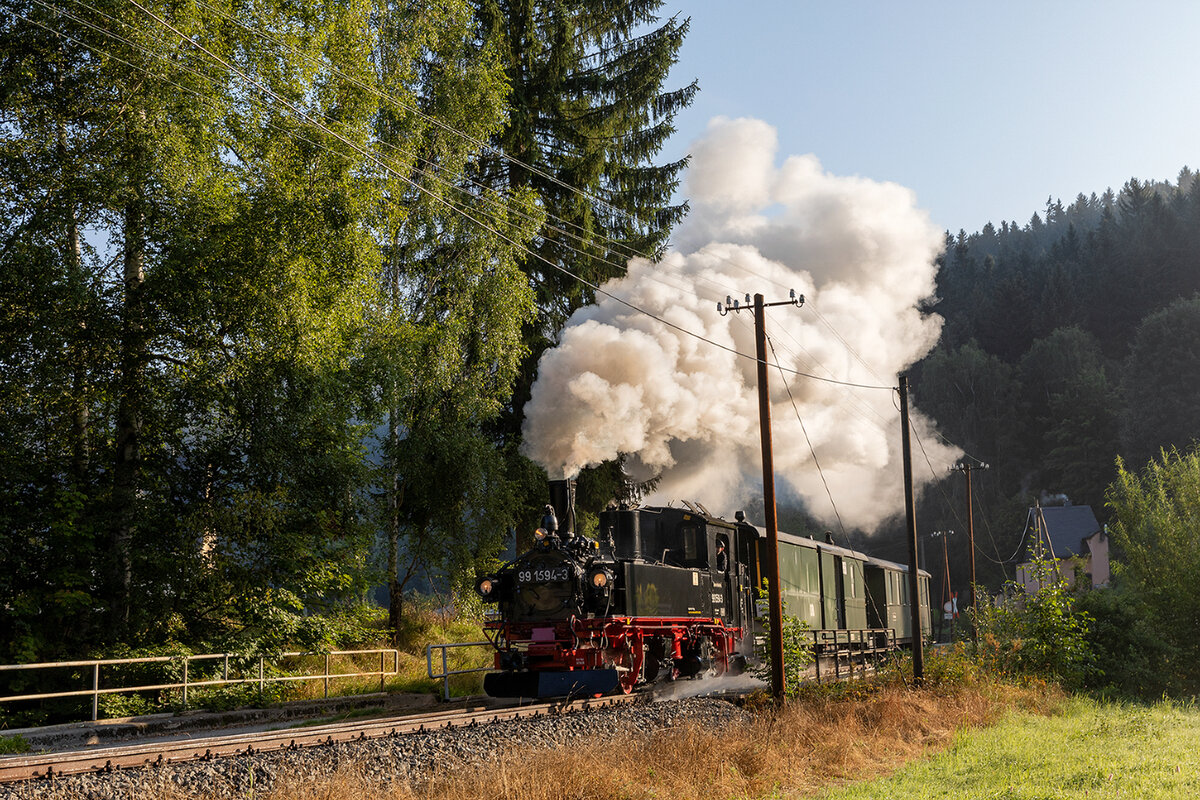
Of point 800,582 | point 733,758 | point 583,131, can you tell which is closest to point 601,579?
point 733,758

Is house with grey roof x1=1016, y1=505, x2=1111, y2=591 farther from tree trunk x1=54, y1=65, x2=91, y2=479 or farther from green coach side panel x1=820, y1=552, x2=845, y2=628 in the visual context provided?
tree trunk x1=54, y1=65, x2=91, y2=479

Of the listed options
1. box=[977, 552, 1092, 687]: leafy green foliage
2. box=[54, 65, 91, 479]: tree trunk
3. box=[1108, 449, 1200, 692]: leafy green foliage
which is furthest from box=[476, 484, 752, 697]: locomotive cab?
box=[1108, 449, 1200, 692]: leafy green foliage

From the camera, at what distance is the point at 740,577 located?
18.0 meters

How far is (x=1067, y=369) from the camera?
78438 millimetres

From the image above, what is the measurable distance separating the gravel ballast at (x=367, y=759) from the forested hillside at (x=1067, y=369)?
180 ft

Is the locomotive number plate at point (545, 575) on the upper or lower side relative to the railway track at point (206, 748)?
upper

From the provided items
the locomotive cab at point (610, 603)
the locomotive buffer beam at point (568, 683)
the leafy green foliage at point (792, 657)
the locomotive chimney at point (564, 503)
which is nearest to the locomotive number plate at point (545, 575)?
the locomotive cab at point (610, 603)

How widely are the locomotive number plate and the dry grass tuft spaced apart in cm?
292

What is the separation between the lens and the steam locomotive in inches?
550

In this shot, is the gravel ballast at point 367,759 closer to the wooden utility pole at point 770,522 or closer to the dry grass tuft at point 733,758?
the dry grass tuft at point 733,758

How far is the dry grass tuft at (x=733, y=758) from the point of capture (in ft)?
27.4

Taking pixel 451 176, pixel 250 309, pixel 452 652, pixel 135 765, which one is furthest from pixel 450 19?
pixel 135 765

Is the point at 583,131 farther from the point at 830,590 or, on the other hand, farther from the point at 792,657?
the point at 792,657

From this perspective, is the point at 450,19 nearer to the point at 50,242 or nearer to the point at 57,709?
the point at 50,242
